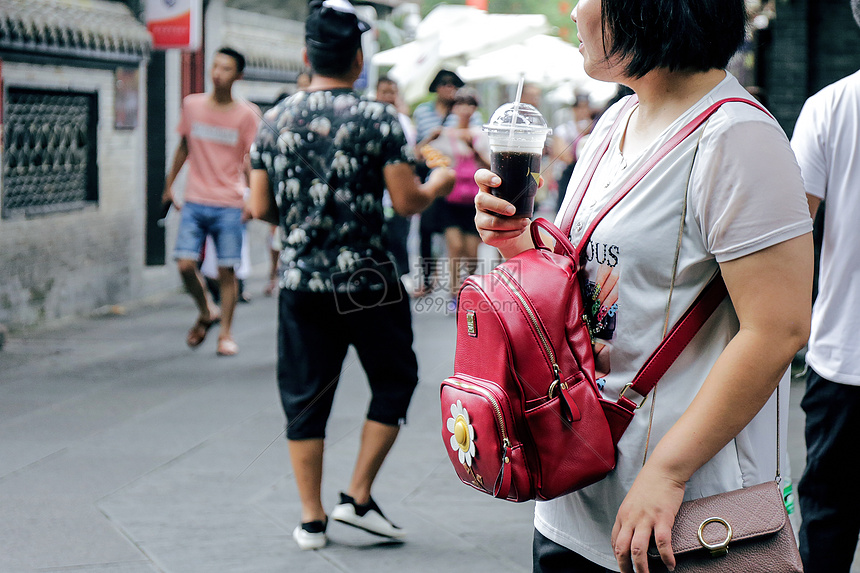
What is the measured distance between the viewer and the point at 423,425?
550cm

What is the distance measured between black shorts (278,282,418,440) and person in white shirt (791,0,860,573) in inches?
60.9

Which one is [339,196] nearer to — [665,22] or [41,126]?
[665,22]

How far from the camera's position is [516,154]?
76.1 inches

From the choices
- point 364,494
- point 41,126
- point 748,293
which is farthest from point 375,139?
point 41,126

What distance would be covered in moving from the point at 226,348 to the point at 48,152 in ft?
9.36

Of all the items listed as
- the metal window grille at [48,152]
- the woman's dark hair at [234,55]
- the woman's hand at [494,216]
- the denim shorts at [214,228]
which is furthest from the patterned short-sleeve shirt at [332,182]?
the metal window grille at [48,152]

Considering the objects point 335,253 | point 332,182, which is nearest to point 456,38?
point 332,182

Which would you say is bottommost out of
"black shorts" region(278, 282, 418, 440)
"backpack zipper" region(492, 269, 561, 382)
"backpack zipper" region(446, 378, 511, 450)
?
"black shorts" region(278, 282, 418, 440)

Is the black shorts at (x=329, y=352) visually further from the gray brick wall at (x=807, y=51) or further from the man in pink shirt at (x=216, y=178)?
the gray brick wall at (x=807, y=51)

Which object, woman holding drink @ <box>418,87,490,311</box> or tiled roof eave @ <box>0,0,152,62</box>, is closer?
tiled roof eave @ <box>0,0,152,62</box>

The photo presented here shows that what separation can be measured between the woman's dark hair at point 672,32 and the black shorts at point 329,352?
7.07ft

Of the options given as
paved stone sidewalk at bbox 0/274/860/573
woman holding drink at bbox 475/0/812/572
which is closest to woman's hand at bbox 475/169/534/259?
woman holding drink at bbox 475/0/812/572

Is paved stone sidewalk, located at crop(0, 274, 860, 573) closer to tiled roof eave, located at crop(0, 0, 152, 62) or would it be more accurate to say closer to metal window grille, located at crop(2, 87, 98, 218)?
metal window grille, located at crop(2, 87, 98, 218)

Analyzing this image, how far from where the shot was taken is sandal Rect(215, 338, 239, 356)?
24.3ft
